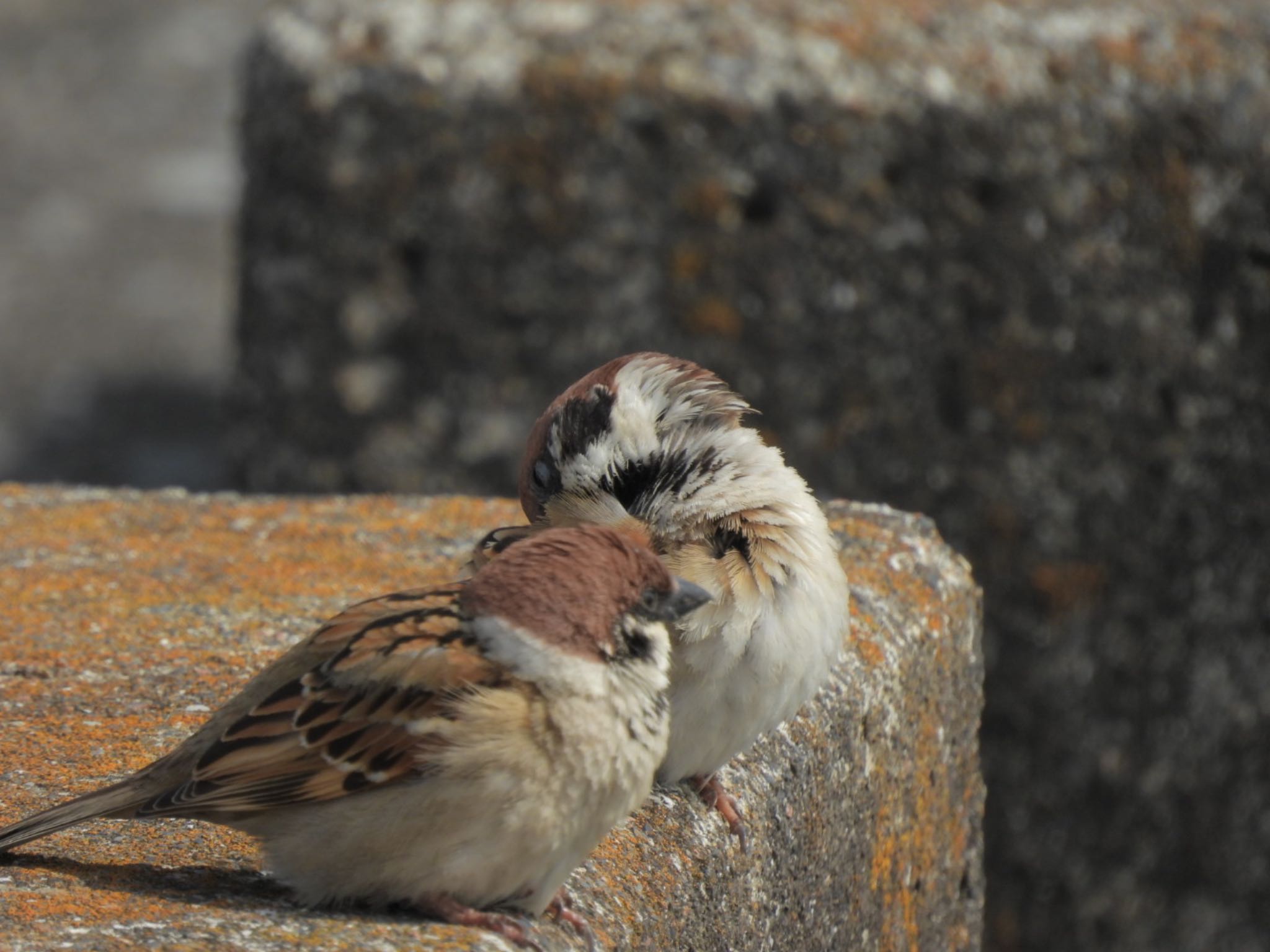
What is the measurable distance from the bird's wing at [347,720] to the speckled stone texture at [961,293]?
116 inches

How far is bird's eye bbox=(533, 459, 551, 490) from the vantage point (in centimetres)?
303

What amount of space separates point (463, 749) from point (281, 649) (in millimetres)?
1147

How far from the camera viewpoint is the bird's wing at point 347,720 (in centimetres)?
231

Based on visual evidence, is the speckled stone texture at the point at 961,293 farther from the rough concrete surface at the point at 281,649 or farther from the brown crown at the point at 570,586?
the brown crown at the point at 570,586

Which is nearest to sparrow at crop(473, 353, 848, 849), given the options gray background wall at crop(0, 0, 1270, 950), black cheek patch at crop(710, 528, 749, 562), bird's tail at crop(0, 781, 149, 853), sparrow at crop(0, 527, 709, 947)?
black cheek patch at crop(710, 528, 749, 562)

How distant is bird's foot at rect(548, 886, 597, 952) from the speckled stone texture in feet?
9.85

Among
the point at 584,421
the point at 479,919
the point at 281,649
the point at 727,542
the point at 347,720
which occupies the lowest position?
the point at 281,649

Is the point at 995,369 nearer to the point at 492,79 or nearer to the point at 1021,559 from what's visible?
the point at 1021,559

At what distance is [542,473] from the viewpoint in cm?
304

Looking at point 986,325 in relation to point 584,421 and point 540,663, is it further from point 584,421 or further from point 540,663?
point 540,663

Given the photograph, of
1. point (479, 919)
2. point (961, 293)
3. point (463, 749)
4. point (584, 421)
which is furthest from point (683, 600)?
point (961, 293)

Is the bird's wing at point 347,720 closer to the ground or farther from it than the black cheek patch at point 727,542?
closer to the ground

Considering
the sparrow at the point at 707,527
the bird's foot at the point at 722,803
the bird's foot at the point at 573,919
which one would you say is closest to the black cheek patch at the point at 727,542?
the sparrow at the point at 707,527

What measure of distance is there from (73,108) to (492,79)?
7035 mm
